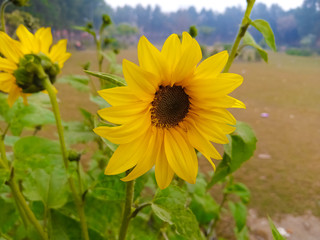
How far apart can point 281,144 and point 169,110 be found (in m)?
1.21

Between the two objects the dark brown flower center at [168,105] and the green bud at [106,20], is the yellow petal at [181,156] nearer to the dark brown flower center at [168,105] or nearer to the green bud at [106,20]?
the dark brown flower center at [168,105]

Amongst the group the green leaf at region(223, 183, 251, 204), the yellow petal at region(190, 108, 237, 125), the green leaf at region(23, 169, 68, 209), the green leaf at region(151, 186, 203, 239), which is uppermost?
the yellow petal at region(190, 108, 237, 125)

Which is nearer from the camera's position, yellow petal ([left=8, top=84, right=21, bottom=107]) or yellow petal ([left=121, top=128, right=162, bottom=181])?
yellow petal ([left=121, top=128, right=162, bottom=181])

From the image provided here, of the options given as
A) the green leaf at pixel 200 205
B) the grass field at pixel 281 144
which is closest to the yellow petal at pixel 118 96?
the green leaf at pixel 200 205

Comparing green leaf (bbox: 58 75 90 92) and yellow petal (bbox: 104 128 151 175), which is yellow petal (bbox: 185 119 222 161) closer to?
yellow petal (bbox: 104 128 151 175)

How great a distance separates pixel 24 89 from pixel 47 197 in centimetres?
15

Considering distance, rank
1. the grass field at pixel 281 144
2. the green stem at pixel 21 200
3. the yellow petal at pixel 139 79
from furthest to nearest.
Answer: the grass field at pixel 281 144 < the green stem at pixel 21 200 < the yellow petal at pixel 139 79

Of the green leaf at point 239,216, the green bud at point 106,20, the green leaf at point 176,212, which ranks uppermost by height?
the green bud at point 106,20

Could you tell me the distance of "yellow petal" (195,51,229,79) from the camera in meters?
0.23

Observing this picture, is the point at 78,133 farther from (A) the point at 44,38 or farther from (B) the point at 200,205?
(B) the point at 200,205

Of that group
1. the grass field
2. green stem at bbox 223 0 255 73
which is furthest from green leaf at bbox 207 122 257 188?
the grass field

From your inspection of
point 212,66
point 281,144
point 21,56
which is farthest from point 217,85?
point 281,144

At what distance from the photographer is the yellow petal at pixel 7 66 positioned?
0.30 m

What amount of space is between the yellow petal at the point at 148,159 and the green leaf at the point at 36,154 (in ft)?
0.50
